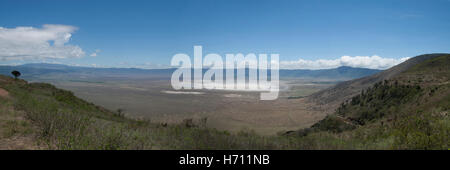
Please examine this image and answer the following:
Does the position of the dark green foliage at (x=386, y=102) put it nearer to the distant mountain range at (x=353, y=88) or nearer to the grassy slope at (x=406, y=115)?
the grassy slope at (x=406, y=115)

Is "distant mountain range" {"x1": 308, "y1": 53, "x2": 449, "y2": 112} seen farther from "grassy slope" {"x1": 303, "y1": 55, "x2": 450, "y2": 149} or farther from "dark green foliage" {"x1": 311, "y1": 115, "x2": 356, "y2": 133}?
"dark green foliage" {"x1": 311, "y1": 115, "x2": 356, "y2": 133}

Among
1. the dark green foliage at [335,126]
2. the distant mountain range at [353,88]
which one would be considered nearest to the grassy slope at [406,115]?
the dark green foliage at [335,126]

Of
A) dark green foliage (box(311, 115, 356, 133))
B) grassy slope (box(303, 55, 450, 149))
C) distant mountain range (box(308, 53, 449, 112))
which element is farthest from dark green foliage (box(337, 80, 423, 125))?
distant mountain range (box(308, 53, 449, 112))

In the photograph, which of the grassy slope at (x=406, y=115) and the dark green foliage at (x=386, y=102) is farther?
the dark green foliage at (x=386, y=102)

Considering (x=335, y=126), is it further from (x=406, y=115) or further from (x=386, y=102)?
(x=386, y=102)

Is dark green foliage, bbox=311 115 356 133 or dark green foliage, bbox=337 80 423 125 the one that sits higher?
dark green foliage, bbox=337 80 423 125

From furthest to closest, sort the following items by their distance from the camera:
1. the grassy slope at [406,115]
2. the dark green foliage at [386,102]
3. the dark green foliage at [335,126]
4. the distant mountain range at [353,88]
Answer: the distant mountain range at [353,88], the dark green foliage at [386,102], the dark green foliage at [335,126], the grassy slope at [406,115]

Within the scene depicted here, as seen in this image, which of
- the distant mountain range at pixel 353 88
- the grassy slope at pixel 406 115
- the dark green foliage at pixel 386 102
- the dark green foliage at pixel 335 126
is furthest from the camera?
the distant mountain range at pixel 353 88

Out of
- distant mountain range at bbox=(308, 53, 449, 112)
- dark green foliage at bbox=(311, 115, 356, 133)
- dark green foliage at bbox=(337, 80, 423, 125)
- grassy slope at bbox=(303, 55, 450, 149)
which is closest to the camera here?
grassy slope at bbox=(303, 55, 450, 149)

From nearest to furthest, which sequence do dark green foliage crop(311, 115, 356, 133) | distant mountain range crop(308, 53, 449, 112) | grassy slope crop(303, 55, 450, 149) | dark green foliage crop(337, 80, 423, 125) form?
1. grassy slope crop(303, 55, 450, 149)
2. dark green foliage crop(311, 115, 356, 133)
3. dark green foliage crop(337, 80, 423, 125)
4. distant mountain range crop(308, 53, 449, 112)

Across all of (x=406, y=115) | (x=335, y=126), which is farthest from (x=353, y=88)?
(x=406, y=115)
